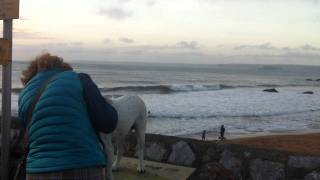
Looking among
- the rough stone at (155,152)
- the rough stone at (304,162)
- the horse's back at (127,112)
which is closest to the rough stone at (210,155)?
the rough stone at (155,152)

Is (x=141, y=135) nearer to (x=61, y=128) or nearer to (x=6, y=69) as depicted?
(x=6, y=69)

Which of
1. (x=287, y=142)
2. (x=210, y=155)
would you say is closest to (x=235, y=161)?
(x=210, y=155)

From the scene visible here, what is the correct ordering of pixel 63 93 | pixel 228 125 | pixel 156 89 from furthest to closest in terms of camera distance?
pixel 156 89, pixel 228 125, pixel 63 93

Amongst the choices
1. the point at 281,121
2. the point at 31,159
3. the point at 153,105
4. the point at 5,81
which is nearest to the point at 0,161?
the point at 5,81

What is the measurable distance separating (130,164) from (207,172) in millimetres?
939

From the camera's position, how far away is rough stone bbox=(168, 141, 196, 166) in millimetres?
6938

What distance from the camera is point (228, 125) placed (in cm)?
2291

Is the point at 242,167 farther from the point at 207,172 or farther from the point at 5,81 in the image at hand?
the point at 5,81

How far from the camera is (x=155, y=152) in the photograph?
7.20 metres

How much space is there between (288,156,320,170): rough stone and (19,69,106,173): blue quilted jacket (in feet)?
12.2

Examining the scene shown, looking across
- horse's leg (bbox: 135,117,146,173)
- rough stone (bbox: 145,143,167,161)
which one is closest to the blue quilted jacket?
horse's leg (bbox: 135,117,146,173)

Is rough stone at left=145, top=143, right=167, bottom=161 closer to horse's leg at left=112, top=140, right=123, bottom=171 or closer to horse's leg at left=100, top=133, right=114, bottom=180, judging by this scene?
horse's leg at left=112, top=140, right=123, bottom=171

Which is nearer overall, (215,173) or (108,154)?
(108,154)

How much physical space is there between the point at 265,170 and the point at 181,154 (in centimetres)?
113
